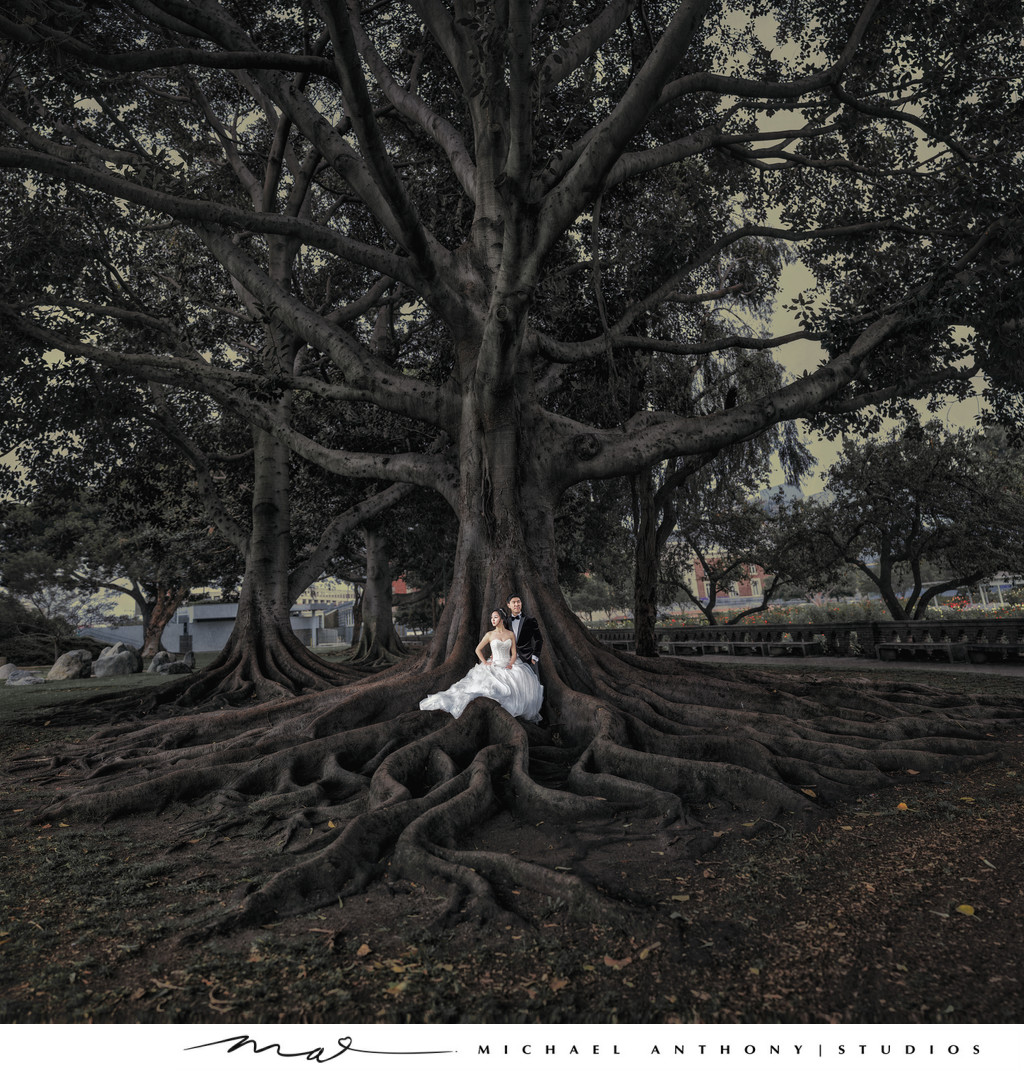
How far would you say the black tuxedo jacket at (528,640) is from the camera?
7.66 metres

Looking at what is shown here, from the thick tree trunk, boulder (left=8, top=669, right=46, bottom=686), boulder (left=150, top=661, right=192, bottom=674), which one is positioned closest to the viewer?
boulder (left=8, top=669, right=46, bottom=686)

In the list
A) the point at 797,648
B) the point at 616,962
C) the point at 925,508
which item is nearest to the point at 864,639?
the point at 797,648

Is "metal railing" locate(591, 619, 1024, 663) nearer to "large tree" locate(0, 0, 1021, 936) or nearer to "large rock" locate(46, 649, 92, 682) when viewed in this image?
"large tree" locate(0, 0, 1021, 936)

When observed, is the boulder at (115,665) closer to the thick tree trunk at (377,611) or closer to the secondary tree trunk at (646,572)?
the thick tree trunk at (377,611)

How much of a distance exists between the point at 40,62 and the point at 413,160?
613 cm

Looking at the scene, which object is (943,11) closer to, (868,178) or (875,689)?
(868,178)

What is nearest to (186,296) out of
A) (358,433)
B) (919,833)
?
(358,433)

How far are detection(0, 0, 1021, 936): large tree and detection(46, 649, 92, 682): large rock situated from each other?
1193cm

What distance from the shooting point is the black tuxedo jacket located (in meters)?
7.66

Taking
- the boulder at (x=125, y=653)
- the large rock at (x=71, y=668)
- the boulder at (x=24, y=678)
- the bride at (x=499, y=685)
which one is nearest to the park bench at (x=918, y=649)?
the bride at (x=499, y=685)

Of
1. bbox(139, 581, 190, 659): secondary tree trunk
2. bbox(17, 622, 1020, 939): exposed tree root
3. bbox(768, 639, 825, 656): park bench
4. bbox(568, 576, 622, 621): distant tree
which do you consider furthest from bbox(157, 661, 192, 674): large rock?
bbox(568, 576, 622, 621): distant tree

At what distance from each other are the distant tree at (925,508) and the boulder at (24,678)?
23.2 m

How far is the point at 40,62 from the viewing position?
8.66 meters

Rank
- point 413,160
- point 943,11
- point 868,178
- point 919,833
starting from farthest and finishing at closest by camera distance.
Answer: point 413,160
point 868,178
point 943,11
point 919,833
